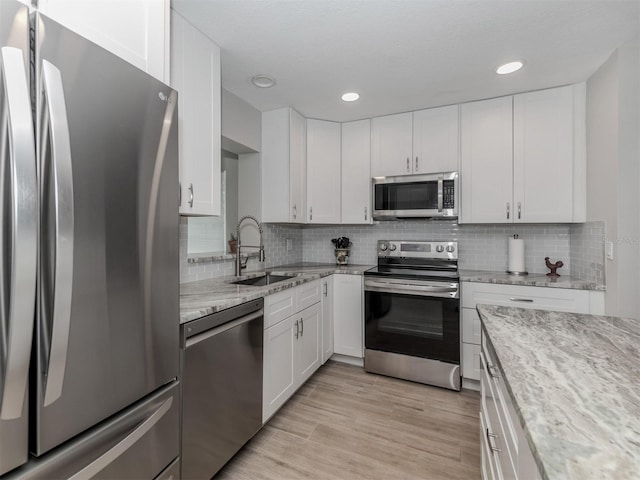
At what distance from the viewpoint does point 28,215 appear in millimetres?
727

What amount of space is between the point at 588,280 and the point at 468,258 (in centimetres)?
92

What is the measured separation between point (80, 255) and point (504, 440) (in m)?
1.37

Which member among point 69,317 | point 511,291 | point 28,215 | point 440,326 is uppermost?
point 28,215

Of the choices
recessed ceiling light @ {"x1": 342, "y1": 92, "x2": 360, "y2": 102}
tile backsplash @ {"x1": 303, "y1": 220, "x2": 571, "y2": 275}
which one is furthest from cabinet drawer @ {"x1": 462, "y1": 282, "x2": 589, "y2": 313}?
recessed ceiling light @ {"x1": 342, "y1": 92, "x2": 360, "y2": 102}

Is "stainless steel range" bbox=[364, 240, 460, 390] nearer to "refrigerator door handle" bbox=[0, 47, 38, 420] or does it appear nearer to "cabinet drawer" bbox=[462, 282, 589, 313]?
"cabinet drawer" bbox=[462, 282, 589, 313]

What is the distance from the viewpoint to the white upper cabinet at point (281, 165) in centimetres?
290

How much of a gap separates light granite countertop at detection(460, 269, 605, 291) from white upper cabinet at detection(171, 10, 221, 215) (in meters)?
2.11

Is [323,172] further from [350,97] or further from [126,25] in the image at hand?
[126,25]

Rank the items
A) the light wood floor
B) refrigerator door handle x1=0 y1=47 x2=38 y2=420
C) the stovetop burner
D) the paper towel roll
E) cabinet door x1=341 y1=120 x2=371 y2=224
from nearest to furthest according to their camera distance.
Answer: refrigerator door handle x1=0 y1=47 x2=38 y2=420, the light wood floor, the paper towel roll, the stovetop burner, cabinet door x1=341 y1=120 x2=371 y2=224

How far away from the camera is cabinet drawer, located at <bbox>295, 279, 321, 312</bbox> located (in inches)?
93.3

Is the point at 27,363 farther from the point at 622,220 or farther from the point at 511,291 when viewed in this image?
the point at 622,220

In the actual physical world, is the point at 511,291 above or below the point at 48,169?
below

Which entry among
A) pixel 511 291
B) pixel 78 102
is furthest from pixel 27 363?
pixel 511 291

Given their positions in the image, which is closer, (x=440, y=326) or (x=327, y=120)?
(x=440, y=326)
